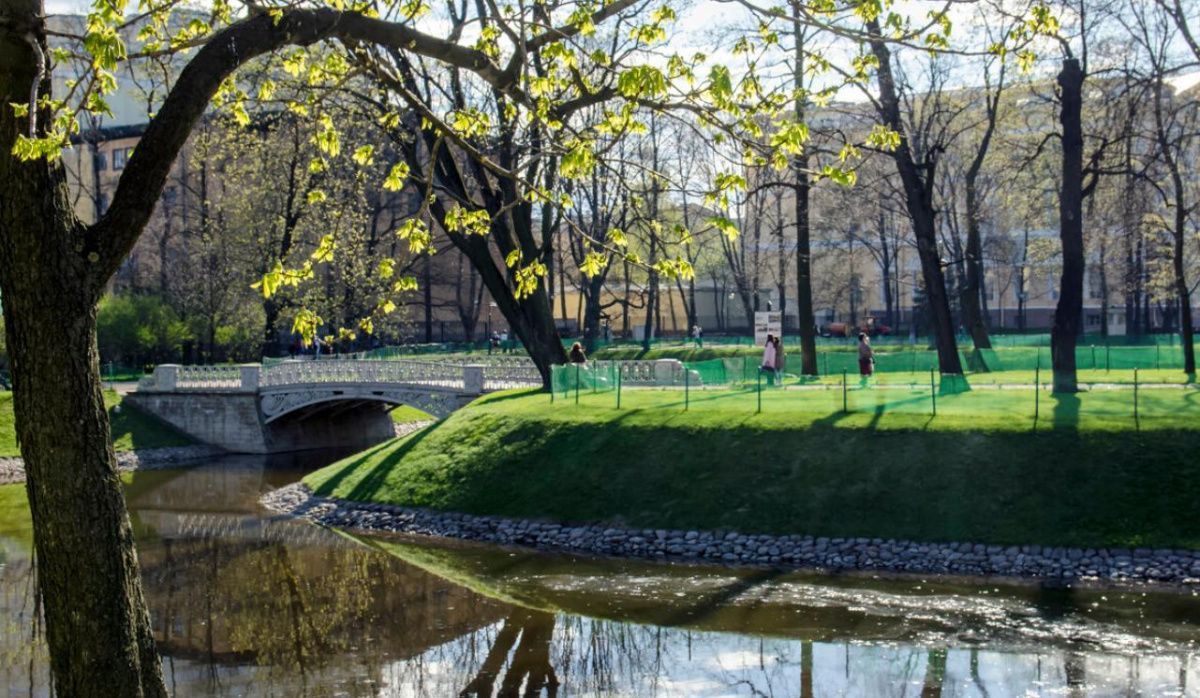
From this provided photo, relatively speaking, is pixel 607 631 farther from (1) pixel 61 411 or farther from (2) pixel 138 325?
(2) pixel 138 325

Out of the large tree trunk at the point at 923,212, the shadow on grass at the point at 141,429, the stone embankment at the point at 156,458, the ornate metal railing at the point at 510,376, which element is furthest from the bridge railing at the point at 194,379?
the large tree trunk at the point at 923,212

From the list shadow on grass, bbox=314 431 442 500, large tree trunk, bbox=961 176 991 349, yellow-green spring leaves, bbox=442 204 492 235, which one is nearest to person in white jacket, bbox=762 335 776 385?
shadow on grass, bbox=314 431 442 500

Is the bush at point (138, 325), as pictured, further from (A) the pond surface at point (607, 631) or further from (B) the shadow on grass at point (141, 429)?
(A) the pond surface at point (607, 631)

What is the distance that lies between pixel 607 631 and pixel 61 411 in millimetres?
11570

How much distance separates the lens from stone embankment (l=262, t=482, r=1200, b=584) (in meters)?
19.7

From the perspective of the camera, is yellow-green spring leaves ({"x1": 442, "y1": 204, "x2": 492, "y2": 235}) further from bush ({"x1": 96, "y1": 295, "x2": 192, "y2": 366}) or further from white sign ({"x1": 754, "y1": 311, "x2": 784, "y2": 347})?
bush ({"x1": 96, "y1": 295, "x2": 192, "y2": 366})

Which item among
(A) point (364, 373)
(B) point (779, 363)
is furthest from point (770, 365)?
(A) point (364, 373)

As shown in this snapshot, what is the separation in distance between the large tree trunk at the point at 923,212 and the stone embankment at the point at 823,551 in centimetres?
1149

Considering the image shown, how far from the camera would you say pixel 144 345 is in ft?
181

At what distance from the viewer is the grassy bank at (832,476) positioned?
21344 millimetres

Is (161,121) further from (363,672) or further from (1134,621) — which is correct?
(1134,621)

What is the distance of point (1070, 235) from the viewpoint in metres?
28.5

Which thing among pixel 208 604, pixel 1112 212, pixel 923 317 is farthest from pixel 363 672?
pixel 923 317

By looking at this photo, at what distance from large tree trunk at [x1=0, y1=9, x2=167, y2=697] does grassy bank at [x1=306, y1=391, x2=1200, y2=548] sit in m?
16.7
